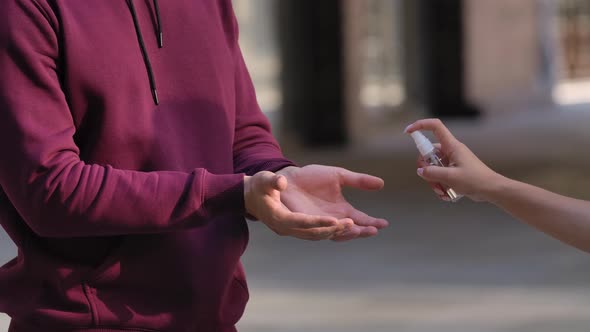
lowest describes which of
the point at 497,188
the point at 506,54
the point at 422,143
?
the point at 506,54

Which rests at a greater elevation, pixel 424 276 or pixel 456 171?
pixel 456 171

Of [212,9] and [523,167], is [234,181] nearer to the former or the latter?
[212,9]

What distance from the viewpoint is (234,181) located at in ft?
5.25

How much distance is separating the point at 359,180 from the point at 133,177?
0.32 m

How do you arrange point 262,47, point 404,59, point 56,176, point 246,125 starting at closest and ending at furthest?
point 56,176
point 246,125
point 262,47
point 404,59

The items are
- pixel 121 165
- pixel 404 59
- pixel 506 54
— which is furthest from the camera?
pixel 506 54

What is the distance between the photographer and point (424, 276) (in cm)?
600

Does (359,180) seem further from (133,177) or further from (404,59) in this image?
(404,59)

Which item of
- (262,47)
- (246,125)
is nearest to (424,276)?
(246,125)

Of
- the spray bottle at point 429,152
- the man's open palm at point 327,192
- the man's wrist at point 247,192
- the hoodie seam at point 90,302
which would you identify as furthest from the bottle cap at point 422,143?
the hoodie seam at point 90,302

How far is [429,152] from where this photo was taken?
6.39 ft

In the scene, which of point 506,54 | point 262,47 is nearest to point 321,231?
point 262,47

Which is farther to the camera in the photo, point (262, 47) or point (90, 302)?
point (262, 47)

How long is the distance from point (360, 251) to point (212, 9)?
504 centimetres
